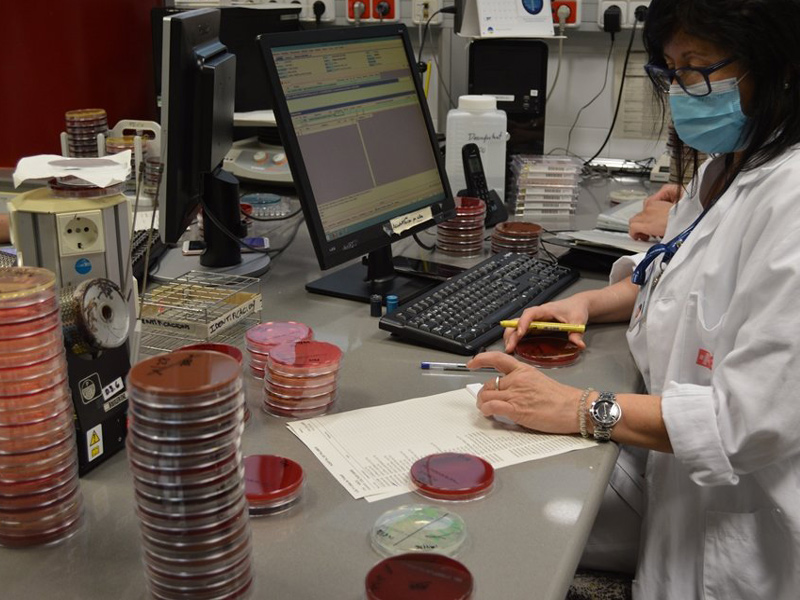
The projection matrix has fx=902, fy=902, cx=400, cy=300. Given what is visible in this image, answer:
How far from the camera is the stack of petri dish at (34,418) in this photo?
890 millimetres

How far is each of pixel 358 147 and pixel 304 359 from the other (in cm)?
54

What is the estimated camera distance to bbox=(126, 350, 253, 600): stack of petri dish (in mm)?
778

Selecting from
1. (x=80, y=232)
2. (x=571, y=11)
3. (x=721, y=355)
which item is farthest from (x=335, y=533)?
(x=571, y=11)

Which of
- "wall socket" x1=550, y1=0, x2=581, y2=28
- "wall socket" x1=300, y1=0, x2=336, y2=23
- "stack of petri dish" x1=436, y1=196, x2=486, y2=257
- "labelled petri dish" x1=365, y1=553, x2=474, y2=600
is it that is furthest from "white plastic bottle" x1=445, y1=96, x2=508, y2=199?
"labelled petri dish" x1=365, y1=553, x2=474, y2=600

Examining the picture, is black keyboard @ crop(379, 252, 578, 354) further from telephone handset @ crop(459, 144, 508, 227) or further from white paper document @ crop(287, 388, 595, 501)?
telephone handset @ crop(459, 144, 508, 227)

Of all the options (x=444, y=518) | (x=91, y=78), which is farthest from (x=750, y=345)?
(x=91, y=78)

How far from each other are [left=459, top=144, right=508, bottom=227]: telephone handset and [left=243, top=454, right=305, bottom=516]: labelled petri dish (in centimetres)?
128

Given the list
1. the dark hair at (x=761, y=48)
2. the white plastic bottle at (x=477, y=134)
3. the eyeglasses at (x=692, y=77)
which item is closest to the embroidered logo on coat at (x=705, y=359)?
the dark hair at (x=761, y=48)

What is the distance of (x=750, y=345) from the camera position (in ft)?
3.62

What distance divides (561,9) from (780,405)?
2045mm

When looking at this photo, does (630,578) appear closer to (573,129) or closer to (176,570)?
(176,570)

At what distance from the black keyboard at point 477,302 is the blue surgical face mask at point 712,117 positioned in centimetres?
43

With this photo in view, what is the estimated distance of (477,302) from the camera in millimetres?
1639

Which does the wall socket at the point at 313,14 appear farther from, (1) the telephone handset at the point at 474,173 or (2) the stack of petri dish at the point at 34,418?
(2) the stack of petri dish at the point at 34,418
